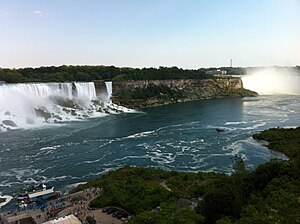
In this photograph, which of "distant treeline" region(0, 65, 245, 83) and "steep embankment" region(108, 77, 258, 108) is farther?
"steep embankment" region(108, 77, 258, 108)

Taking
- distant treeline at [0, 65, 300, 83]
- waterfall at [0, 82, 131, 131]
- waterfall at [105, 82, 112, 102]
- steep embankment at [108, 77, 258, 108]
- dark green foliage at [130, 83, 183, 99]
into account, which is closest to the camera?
waterfall at [0, 82, 131, 131]

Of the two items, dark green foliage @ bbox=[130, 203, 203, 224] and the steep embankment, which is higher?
dark green foliage @ bbox=[130, 203, 203, 224]

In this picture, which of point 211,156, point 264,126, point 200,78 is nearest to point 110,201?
point 211,156

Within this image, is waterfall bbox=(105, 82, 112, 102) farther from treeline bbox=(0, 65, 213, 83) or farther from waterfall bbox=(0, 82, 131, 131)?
treeline bbox=(0, 65, 213, 83)

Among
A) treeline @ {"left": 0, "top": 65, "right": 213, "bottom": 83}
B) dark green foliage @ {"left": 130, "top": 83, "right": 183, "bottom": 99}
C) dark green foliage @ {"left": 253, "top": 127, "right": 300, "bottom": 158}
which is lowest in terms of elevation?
dark green foliage @ {"left": 253, "top": 127, "right": 300, "bottom": 158}

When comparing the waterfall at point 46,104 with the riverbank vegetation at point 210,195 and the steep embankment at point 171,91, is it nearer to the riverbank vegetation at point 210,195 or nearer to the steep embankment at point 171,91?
the steep embankment at point 171,91

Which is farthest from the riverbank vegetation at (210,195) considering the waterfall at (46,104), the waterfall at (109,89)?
the waterfall at (109,89)

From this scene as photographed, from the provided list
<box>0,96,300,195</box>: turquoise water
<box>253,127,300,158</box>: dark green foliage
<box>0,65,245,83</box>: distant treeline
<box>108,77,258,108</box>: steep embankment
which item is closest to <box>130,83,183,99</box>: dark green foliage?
<box>108,77,258,108</box>: steep embankment
